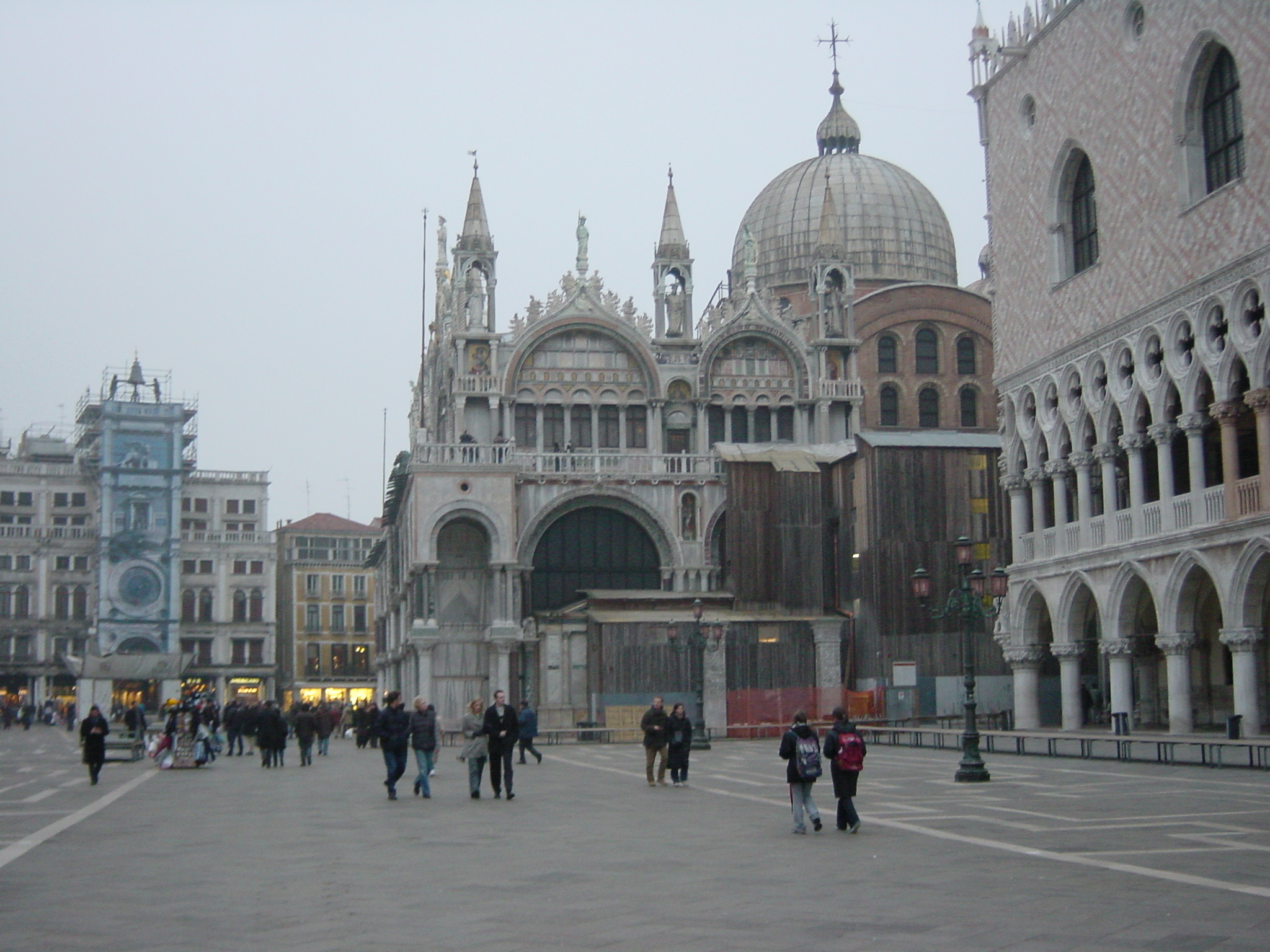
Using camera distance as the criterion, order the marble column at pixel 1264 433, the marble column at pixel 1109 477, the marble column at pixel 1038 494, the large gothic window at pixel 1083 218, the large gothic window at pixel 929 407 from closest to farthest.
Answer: the marble column at pixel 1264 433 < the marble column at pixel 1109 477 < the large gothic window at pixel 1083 218 < the marble column at pixel 1038 494 < the large gothic window at pixel 929 407

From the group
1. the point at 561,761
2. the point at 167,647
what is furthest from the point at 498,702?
the point at 167,647

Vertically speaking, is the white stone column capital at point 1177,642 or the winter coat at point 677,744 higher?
the white stone column capital at point 1177,642

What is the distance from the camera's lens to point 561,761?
33250mm

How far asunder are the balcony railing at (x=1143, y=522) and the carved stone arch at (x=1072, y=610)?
813mm

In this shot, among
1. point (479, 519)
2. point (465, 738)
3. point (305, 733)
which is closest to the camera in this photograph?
point (465, 738)

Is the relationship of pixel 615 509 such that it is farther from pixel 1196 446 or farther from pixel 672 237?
pixel 1196 446

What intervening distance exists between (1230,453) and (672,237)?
26.6 metres

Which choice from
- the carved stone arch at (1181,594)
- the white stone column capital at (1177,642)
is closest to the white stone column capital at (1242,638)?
the white stone column capital at (1177,642)

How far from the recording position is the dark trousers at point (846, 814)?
16234mm

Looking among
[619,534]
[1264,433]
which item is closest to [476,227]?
[619,534]

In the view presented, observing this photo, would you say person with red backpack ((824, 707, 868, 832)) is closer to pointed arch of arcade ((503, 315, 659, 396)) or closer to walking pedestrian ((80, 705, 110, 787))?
walking pedestrian ((80, 705, 110, 787))

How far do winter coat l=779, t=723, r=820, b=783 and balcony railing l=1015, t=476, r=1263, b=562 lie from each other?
58.3ft

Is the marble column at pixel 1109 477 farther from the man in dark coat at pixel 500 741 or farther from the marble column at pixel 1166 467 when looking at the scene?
the man in dark coat at pixel 500 741

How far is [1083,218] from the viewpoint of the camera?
3838 centimetres
